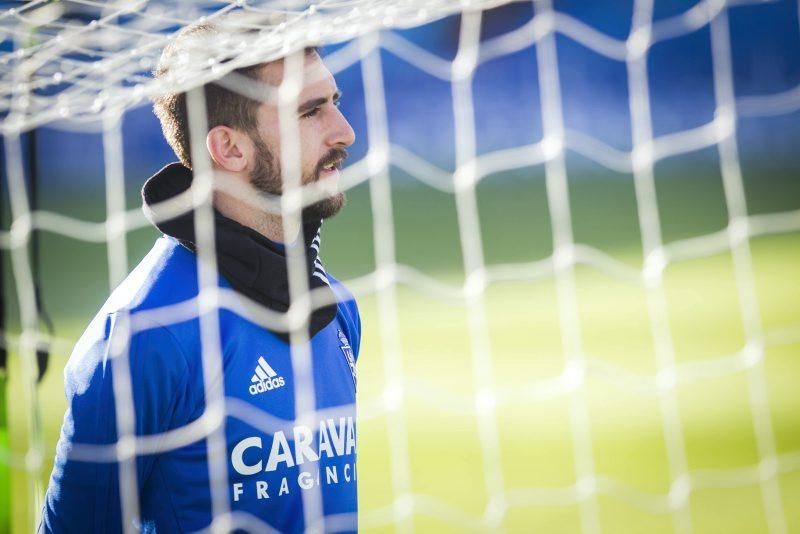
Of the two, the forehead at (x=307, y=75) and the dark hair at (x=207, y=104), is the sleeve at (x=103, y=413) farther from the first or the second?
the forehead at (x=307, y=75)

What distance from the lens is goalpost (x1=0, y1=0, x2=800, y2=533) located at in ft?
4.24

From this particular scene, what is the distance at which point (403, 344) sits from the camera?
4.19 m

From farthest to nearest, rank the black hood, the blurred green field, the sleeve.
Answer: the blurred green field < the black hood < the sleeve

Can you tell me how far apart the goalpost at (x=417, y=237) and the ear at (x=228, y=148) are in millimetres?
26

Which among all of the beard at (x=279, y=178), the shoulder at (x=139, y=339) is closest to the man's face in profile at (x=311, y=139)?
the beard at (x=279, y=178)

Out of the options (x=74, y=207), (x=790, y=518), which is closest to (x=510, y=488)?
(x=790, y=518)

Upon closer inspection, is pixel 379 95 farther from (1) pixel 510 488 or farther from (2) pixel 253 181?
(2) pixel 253 181

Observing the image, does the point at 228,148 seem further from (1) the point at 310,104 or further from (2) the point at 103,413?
(2) the point at 103,413

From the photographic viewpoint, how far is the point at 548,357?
3725mm

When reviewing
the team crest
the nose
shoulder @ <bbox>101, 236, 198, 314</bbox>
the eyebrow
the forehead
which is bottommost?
the team crest

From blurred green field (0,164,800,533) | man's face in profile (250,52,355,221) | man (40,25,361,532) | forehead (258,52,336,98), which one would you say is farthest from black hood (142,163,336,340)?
blurred green field (0,164,800,533)

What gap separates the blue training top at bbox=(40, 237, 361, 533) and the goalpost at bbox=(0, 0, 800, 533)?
0.01 metres

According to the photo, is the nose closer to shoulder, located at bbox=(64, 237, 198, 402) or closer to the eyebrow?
the eyebrow

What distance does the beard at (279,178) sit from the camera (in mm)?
1320
